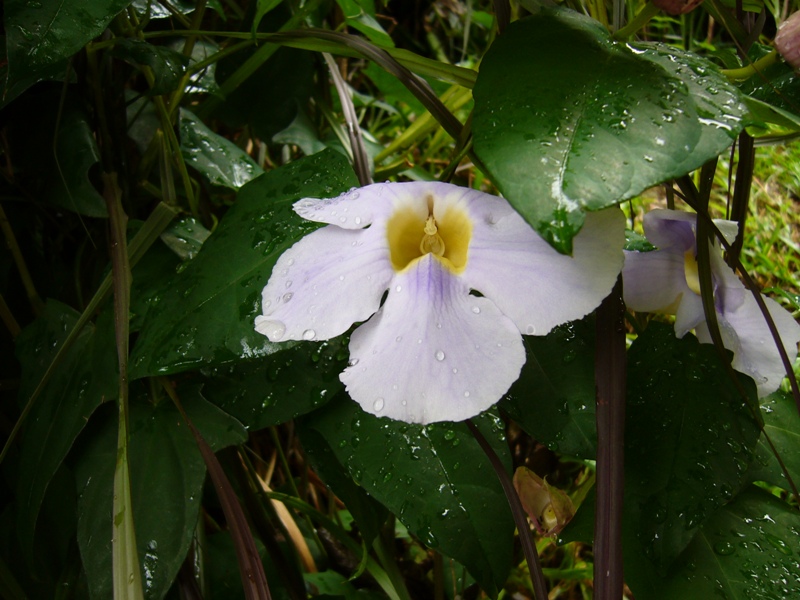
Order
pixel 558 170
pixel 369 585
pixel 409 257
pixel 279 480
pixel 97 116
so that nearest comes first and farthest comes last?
pixel 558 170, pixel 409 257, pixel 97 116, pixel 369 585, pixel 279 480

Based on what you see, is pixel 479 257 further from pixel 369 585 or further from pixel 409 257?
pixel 369 585

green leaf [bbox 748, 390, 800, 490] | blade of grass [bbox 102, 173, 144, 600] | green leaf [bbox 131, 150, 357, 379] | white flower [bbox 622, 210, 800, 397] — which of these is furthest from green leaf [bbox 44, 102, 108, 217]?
green leaf [bbox 748, 390, 800, 490]

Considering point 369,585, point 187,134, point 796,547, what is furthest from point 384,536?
point 187,134

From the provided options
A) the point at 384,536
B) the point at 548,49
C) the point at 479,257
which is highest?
the point at 548,49

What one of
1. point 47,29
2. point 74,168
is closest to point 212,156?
point 74,168

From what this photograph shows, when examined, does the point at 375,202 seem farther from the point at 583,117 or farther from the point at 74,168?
the point at 74,168

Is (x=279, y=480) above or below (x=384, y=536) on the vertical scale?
below
